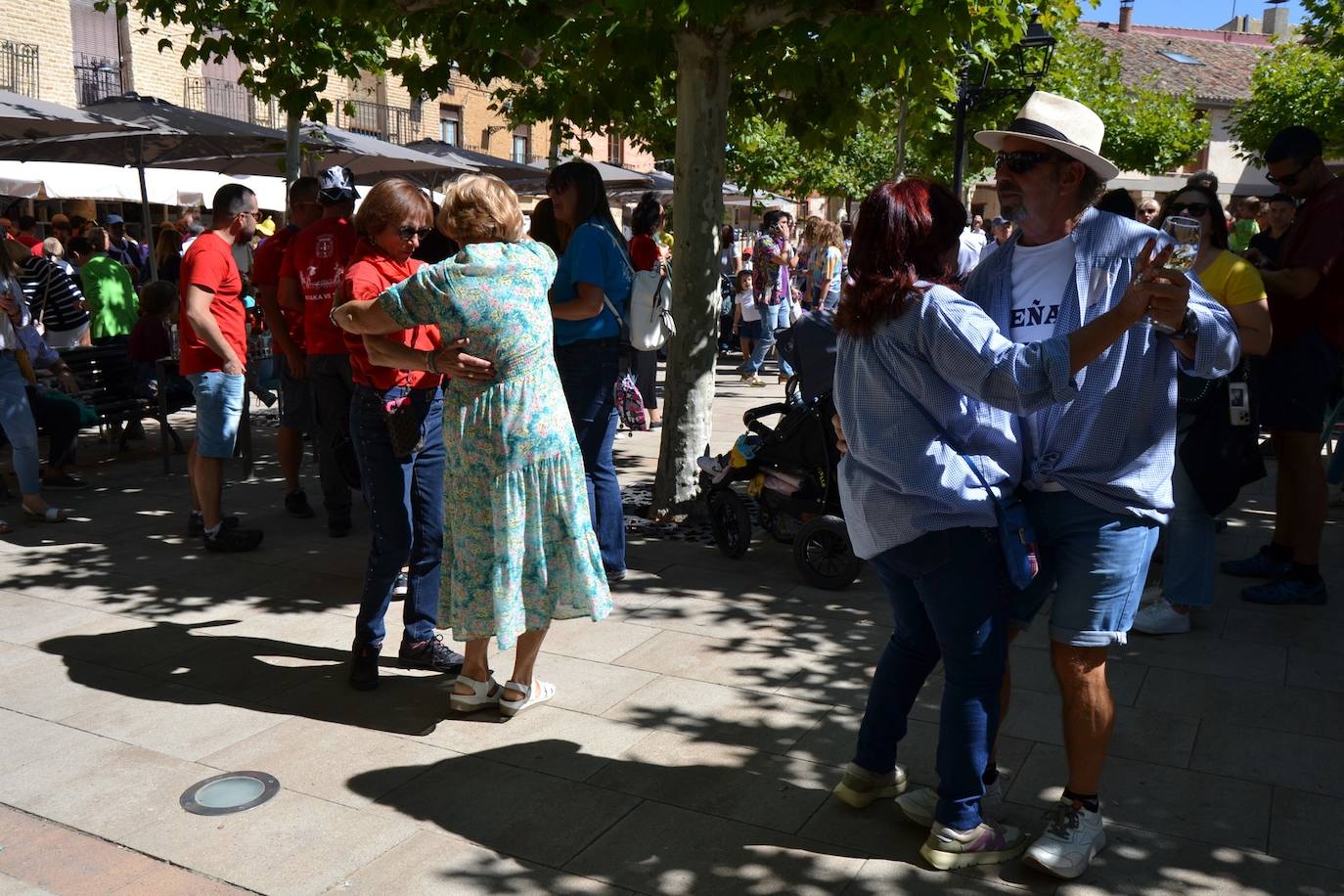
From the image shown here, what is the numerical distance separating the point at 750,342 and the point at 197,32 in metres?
8.23

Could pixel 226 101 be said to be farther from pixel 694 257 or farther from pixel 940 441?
pixel 940 441

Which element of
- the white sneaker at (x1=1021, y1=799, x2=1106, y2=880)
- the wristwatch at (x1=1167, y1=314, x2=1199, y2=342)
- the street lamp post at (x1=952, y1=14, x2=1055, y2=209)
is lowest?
Result: the white sneaker at (x1=1021, y1=799, x2=1106, y2=880)

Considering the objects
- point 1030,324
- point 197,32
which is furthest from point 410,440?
point 197,32

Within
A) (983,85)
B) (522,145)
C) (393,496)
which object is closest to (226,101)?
(522,145)

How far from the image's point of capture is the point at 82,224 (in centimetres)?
1606

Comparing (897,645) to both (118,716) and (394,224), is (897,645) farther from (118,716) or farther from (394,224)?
(118,716)

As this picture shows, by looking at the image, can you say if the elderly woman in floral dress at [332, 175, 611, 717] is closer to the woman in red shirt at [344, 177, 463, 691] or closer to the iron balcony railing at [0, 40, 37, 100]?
the woman in red shirt at [344, 177, 463, 691]

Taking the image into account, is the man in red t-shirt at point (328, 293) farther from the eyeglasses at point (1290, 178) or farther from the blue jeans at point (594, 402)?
the eyeglasses at point (1290, 178)

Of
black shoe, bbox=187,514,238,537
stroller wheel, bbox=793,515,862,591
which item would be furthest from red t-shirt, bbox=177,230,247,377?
stroller wheel, bbox=793,515,862,591

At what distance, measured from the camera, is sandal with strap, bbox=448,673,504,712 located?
14.2 feet

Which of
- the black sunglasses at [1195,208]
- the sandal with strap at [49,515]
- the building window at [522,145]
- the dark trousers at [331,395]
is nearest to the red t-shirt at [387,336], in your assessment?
the dark trousers at [331,395]

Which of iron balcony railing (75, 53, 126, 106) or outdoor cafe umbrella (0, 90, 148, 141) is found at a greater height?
iron balcony railing (75, 53, 126, 106)

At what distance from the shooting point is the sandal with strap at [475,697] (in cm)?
434

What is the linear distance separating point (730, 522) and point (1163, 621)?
7.42 ft
